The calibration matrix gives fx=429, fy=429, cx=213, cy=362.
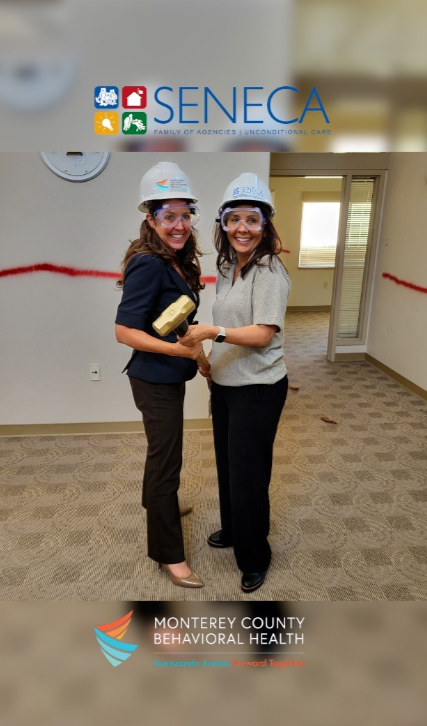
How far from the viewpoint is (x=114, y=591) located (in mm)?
1583

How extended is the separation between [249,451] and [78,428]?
5.84 ft

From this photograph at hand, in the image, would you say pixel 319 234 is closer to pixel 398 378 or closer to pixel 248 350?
pixel 398 378

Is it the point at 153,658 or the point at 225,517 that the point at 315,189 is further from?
the point at 153,658

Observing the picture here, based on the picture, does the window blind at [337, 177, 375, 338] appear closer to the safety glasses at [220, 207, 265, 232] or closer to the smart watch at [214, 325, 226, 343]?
the safety glasses at [220, 207, 265, 232]

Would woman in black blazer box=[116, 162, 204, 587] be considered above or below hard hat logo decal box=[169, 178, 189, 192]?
below

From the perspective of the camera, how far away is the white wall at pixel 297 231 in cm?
682

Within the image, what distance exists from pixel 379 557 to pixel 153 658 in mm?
1187

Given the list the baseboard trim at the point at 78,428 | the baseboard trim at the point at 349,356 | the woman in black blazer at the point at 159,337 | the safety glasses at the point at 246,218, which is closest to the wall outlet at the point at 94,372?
the baseboard trim at the point at 78,428

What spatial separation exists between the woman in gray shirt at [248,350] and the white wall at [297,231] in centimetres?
557

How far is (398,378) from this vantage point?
3916mm

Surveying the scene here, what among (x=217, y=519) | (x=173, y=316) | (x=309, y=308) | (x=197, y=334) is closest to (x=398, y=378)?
Result: (x=217, y=519)

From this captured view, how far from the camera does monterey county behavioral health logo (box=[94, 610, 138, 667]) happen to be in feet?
2.97

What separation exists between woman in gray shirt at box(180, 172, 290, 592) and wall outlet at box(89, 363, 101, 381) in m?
1.39

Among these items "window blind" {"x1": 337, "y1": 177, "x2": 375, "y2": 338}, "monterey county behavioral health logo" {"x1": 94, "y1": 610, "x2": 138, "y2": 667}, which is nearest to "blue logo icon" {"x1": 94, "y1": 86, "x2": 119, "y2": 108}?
"monterey county behavioral health logo" {"x1": 94, "y1": 610, "x2": 138, "y2": 667}
